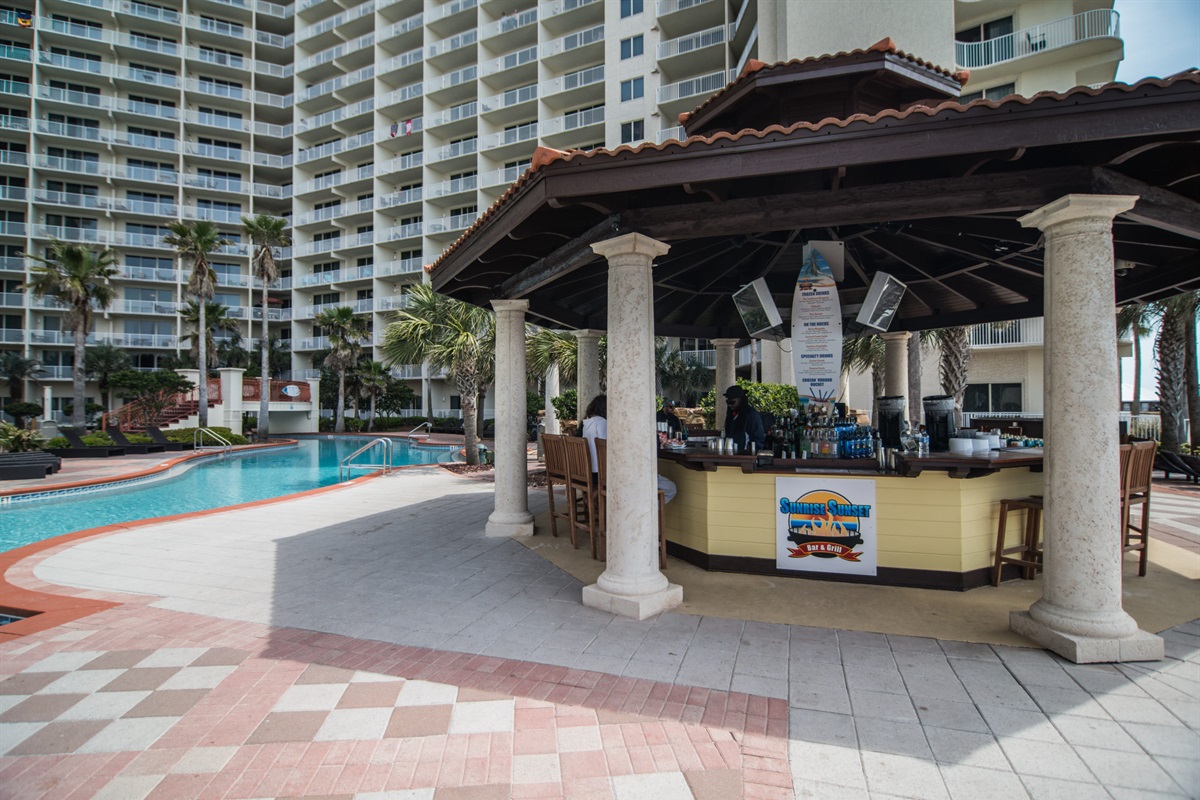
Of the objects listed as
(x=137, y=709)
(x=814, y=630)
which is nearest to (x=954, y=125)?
(x=814, y=630)

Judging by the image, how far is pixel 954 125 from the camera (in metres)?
3.36

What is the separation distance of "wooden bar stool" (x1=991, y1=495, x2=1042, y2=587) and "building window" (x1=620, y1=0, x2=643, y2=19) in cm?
3315

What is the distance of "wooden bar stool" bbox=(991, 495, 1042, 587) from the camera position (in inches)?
189

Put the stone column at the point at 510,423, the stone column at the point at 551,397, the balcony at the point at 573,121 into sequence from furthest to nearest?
the balcony at the point at 573,121 → the stone column at the point at 551,397 → the stone column at the point at 510,423

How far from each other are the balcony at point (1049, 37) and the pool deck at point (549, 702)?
74.1 ft

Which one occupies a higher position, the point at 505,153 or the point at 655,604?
the point at 505,153

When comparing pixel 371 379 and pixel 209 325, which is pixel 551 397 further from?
pixel 209 325

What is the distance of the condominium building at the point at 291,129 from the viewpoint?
A: 34.6 meters

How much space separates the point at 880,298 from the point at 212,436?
25.9 metres

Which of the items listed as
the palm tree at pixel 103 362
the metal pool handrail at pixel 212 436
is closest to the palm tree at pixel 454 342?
the metal pool handrail at pixel 212 436

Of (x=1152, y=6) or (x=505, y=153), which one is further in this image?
(x=505, y=153)

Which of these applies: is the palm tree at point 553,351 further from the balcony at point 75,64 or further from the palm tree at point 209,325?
the balcony at point 75,64

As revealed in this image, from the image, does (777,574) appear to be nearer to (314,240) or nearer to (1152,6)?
(1152,6)

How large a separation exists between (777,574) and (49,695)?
518cm
